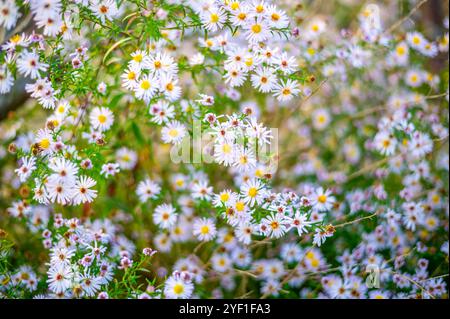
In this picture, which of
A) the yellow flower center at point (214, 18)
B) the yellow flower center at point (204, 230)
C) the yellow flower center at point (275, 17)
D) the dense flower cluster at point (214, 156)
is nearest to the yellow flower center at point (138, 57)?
the dense flower cluster at point (214, 156)

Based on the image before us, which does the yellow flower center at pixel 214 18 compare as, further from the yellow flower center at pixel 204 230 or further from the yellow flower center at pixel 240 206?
the yellow flower center at pixel 204 230

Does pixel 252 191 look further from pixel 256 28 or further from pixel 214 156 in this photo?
pixel 256 28

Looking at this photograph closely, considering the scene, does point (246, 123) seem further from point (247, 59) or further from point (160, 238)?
point (160, 238)

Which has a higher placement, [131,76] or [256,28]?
[256,28]

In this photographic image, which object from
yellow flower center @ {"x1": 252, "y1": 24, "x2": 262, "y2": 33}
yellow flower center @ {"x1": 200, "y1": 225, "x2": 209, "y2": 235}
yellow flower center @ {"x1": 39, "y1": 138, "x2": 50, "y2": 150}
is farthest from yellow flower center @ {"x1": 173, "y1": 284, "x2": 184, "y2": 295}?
yellow flower center @ {"x1": 252, "y1": 24, "x2": 262, "y2": 33}

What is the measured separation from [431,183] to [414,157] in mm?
151

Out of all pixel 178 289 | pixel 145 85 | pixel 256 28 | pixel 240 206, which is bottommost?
pixel 178 289

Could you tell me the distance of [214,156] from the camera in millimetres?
1343

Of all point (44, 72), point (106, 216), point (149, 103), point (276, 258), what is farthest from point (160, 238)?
point (44, 72)

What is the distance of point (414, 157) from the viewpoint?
1.88 meters

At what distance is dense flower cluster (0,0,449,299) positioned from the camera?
1.32m

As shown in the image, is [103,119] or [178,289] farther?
[103,119]

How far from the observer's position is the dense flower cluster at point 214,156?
4.33 feet

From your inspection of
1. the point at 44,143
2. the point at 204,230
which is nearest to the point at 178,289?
the point at 204,230
